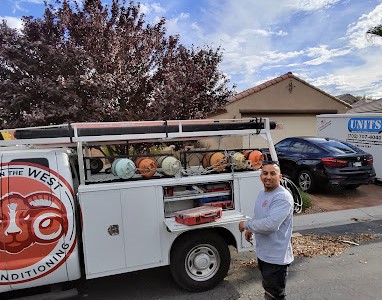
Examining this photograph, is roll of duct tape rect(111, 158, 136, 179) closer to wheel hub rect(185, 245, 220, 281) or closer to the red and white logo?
the red and white logo

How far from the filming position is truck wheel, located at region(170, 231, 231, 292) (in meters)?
4.29

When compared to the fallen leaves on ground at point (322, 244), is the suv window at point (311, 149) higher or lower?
higher

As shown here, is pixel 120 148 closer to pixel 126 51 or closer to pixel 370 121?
pixel 126 51

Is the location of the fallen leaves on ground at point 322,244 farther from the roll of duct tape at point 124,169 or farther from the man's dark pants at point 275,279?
the roll of duct tape at point 124,169

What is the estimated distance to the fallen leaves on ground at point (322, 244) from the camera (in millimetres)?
5664

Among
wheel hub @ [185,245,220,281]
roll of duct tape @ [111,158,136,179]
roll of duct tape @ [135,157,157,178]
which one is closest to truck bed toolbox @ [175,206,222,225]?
wheel hub @ [185,245,220,281]

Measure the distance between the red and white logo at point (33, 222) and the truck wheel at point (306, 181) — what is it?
759 cm

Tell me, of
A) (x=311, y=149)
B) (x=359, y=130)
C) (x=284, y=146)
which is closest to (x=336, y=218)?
(x=311, y=149)

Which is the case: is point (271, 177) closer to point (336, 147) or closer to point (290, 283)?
point (290, 283)

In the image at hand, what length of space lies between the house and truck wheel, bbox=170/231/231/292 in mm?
11670

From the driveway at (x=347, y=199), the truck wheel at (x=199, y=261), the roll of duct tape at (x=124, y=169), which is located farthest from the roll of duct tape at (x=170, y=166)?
the driveway at (x=347, y=199)

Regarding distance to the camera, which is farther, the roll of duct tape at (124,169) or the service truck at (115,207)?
the roll of duct tape at (124,169)

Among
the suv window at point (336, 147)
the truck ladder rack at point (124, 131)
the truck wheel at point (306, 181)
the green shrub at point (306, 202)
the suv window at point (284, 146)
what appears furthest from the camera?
the suv window at point (284, 146)

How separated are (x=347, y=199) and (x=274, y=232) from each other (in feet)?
24.4
